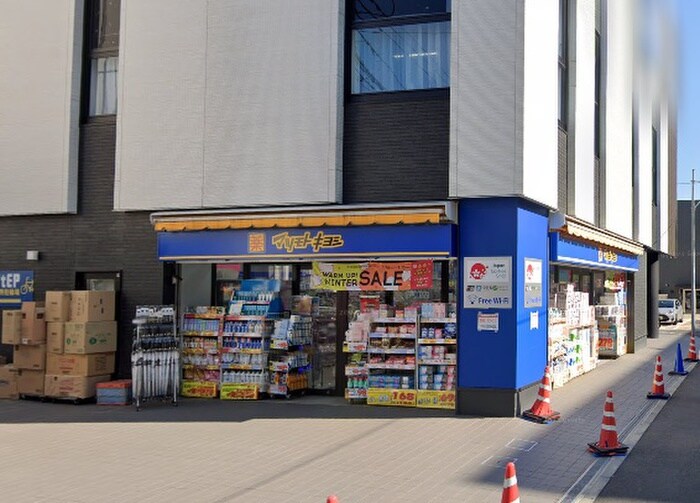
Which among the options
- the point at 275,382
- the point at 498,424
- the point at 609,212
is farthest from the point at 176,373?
the point at 609,212

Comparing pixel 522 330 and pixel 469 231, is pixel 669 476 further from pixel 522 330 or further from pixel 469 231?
pixel 469 231

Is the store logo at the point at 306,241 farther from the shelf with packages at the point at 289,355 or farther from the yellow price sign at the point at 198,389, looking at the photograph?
the yellow price sign at the point at 198,389

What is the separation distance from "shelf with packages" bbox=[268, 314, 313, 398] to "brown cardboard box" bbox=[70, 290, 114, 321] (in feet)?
10.4

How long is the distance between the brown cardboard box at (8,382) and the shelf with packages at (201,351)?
10.2 ft

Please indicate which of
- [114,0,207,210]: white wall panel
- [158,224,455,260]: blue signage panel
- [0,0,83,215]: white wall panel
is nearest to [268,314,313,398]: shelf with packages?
[158,224,455,260]: blue signage panel

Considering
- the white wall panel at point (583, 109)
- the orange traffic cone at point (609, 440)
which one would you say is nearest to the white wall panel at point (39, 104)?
the white wall panel at point (583, 109)

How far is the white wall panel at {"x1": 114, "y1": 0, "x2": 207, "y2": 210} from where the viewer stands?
14.1m

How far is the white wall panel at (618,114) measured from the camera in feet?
65.5

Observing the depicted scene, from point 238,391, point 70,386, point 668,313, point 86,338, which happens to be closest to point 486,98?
point 238,391

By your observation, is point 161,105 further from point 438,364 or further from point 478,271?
point 438,364

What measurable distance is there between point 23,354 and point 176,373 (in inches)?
120

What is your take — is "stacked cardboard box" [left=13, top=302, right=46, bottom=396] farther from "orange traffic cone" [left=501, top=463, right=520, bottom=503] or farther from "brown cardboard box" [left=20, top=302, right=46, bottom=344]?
"orange traffic cone" [left=501, top=463, right=520, bottom=503]

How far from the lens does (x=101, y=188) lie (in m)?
15.1

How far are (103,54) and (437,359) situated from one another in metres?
9.15
